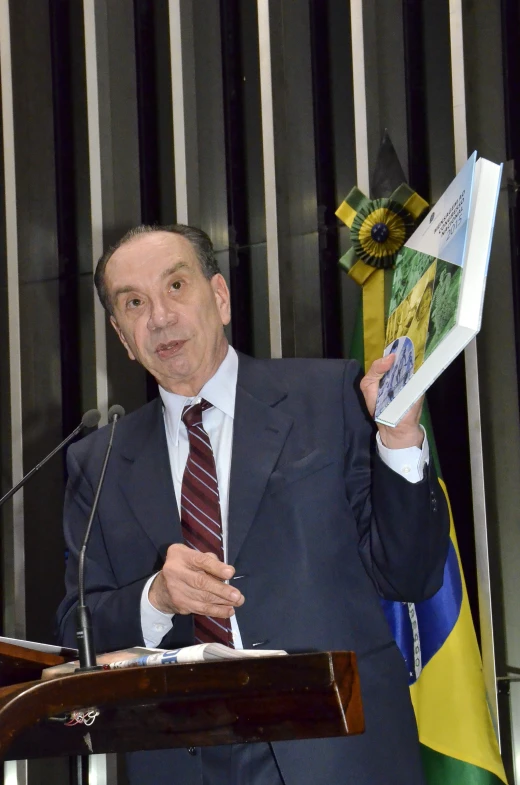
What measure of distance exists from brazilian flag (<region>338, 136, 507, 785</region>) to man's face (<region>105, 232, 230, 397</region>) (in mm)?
840

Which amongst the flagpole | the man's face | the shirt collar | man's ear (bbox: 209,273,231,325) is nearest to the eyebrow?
the man's face

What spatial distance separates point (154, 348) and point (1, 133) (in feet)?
7.62

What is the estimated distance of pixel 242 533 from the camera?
1823 mm

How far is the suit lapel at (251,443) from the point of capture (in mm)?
1837

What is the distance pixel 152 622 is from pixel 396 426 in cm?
56

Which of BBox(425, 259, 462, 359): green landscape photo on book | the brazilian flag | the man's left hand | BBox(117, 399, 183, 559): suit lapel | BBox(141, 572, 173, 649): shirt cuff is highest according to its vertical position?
BBox(425, 259, 462, 359): green landscape photo on book

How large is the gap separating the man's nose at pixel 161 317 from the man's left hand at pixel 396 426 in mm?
570

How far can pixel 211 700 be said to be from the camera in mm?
1144

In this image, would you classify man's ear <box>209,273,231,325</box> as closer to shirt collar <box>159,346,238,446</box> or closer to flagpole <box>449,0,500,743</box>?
shirt collar <box>159,346,238,446</box>

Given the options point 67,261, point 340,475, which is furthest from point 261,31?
point 340,475

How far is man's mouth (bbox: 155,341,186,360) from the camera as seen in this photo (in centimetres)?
203

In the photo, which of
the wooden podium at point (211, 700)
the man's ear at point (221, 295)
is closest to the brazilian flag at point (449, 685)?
the man's ear at point (221, 295)

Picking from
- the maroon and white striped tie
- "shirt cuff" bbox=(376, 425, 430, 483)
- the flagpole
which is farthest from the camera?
the flagpole

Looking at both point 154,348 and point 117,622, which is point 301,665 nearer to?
point 117,622
